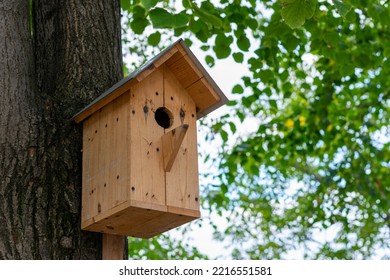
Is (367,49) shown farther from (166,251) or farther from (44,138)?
(166,251)

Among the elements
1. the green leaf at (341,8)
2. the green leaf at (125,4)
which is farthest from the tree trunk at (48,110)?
the green leaf at (341,8)

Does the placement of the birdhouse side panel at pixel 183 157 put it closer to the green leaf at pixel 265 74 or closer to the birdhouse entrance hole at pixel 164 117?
the birdhouse entrance hole at pixel 164 117

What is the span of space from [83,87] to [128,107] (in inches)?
15.3

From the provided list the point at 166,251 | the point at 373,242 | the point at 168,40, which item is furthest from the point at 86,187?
the point at 373,242

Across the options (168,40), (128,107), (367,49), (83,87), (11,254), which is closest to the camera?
(11,254)

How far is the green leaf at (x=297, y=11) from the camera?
2.65 meters

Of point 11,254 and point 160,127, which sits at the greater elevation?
point 160,127

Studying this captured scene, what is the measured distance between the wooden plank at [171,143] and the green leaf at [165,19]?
579 mm

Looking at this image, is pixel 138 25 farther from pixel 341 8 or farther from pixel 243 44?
pixel 341 8

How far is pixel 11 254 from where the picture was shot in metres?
2.65

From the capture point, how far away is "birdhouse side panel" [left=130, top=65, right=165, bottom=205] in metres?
2.68

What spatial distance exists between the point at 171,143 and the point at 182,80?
0.42 m

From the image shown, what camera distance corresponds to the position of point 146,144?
280 cm

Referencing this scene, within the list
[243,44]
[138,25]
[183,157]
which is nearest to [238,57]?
[243,44]
